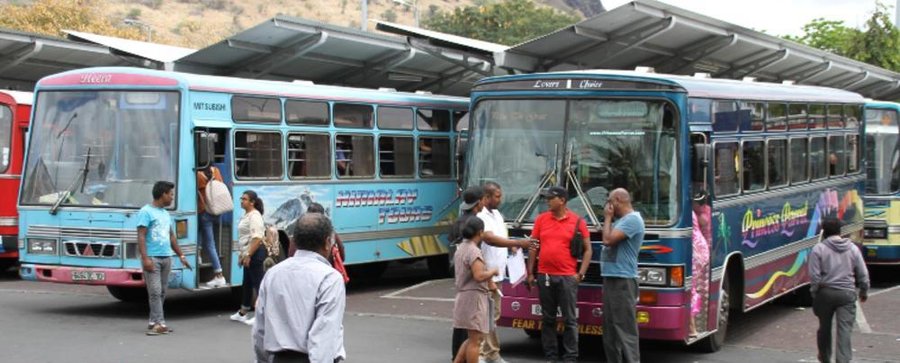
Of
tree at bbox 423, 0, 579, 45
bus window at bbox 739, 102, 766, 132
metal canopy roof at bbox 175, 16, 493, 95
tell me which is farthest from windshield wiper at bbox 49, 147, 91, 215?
tree at bbox 423, 0, 579, 45

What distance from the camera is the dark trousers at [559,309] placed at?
38.0ft

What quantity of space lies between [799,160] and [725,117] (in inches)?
121

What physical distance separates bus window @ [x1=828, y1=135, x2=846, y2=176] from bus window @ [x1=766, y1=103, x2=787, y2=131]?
2452mm

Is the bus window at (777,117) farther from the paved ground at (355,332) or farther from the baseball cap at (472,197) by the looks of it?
the baseball cap at (472,197)

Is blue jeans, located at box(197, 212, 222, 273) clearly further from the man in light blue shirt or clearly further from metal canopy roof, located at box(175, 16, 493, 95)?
the man in light blue shirt

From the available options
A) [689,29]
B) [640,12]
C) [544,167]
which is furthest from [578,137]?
[689,29]

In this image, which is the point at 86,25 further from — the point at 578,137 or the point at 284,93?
the point at 578,137

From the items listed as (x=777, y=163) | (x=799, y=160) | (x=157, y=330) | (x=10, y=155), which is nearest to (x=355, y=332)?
(x=157, y=330)

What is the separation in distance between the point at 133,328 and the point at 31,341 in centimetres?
145

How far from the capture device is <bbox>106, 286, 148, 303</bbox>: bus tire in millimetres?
16844

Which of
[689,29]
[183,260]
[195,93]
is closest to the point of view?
[183,260]

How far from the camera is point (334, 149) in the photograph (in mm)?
17844

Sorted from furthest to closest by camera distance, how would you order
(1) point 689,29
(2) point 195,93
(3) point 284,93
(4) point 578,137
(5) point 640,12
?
(1) point 689,29
(5) point 640,12
(3) point 284,93
(2) point 195,93
(4) point 578,137

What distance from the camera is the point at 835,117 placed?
696 inches
